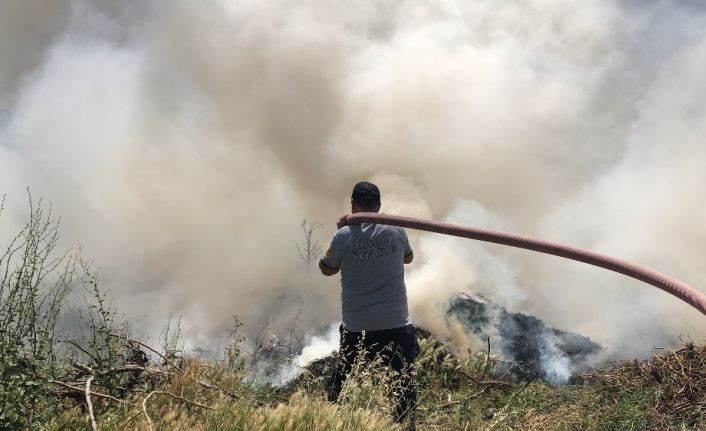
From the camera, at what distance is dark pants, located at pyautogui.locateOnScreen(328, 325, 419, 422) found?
157 inches

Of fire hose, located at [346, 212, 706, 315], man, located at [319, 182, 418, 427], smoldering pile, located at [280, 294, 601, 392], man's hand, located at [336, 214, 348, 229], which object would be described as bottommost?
fire hose, located at [346, 212, 706, 315]

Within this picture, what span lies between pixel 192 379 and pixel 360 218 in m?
1.52

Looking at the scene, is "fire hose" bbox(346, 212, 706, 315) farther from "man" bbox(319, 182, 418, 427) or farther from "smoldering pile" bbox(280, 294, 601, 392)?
"smoldering pile" bbox(280, 294, 601, 392)

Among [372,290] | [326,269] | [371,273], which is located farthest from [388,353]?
[326,269]

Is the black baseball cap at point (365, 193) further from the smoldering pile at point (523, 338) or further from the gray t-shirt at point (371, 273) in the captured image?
the smoldering pile at point (523, 338)

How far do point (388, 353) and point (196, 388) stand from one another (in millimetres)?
1335

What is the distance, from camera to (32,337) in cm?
320

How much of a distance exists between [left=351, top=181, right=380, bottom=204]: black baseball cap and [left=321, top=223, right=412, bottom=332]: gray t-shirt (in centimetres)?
18

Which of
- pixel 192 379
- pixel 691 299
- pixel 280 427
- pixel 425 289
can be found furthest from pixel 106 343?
pixel 425 289

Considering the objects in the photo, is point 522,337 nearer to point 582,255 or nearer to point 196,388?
point 196,388

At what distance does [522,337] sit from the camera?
12.6 meters

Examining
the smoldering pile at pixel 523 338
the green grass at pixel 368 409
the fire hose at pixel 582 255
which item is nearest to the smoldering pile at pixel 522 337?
the smoldering pile at pixel 523 338

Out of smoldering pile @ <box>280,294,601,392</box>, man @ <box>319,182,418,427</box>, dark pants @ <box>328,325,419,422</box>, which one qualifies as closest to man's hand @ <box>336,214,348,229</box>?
man @ <box>319,182,418,427</box>

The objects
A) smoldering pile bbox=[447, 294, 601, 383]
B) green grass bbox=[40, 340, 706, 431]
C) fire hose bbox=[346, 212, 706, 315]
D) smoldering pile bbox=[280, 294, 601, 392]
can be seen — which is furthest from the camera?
smoldering pile bbox=[447, 294, 601, 383]
